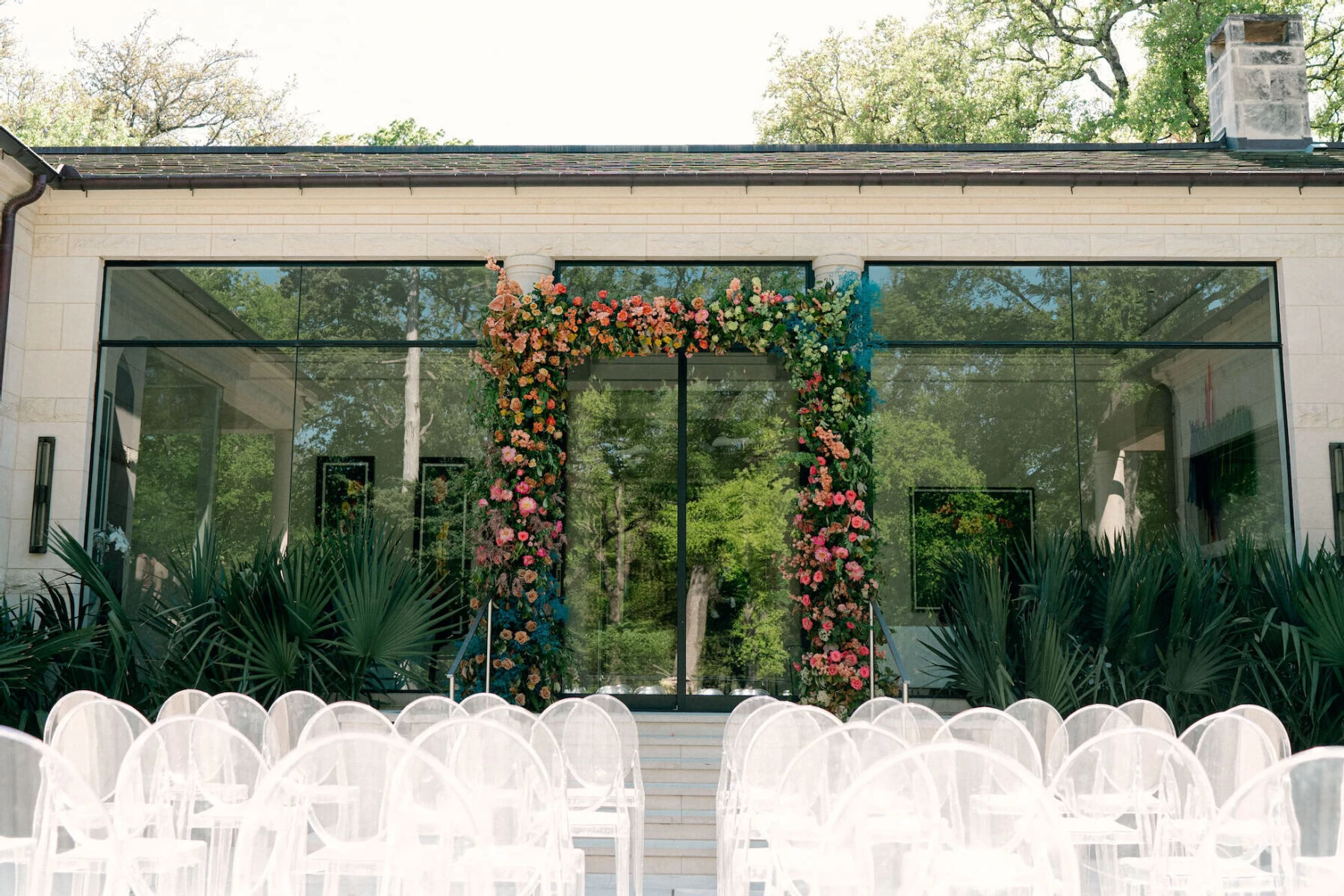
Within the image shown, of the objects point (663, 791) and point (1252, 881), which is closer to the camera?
point (1252, 881)

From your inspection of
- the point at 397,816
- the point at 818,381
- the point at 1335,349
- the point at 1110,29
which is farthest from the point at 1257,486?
the point at 1110,29

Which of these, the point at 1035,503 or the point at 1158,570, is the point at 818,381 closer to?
the point at 1035,503

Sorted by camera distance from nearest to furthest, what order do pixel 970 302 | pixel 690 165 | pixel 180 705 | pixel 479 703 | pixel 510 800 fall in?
pixel 510 800, pixel 180 705, pixel 479 703, pixel 970 302, pixel 690 165

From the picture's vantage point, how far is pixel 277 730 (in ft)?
17.4

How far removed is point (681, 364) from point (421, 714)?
4.00 meters

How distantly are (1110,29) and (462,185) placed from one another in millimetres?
17335

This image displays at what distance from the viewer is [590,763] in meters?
5.39

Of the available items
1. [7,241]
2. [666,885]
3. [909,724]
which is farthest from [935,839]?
[7,241]

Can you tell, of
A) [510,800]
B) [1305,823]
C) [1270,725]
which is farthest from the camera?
[1270,725]

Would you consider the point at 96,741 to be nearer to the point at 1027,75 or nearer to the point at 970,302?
the point at 970,302

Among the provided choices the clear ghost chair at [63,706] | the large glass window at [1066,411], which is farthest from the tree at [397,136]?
the clear ghost chair at [63,706]

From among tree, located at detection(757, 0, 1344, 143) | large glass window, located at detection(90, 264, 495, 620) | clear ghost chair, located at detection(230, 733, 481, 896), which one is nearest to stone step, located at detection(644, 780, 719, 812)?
large glass window, located at detection(90, 264, 495, 620)

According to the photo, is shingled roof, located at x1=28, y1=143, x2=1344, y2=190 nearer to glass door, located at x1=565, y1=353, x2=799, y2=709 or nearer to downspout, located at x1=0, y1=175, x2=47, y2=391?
downspout, located at x1=0, y1=175, x2=47, y2=391

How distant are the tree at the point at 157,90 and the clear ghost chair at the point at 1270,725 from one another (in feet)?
73.7
